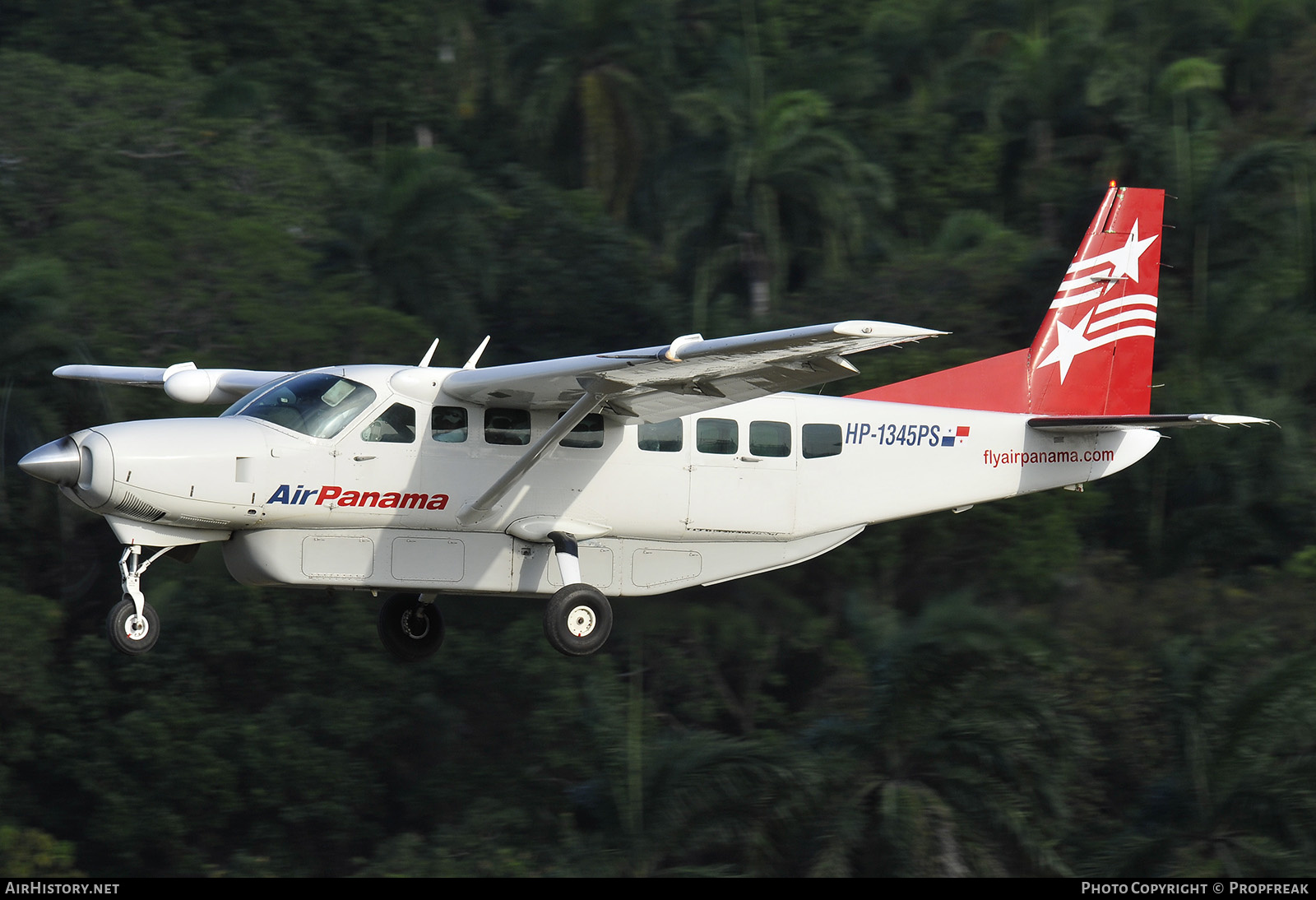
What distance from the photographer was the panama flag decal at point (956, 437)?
15867mm

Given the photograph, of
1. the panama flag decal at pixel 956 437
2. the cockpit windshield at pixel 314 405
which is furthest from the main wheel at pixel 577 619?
the panama flag decal at pixel 956 437

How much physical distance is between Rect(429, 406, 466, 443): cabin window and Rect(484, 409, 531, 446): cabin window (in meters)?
0.21

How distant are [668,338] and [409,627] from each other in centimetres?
1939

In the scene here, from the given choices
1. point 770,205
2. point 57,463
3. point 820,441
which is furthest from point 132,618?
point 770,205

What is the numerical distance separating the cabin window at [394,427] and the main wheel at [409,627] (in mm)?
2130

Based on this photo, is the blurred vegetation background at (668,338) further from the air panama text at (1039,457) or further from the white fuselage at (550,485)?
the white fuselage at (550,485)

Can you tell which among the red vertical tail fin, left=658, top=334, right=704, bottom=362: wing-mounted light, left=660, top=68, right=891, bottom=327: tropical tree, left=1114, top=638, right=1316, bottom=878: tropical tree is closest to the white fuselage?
the red vertical tail fin

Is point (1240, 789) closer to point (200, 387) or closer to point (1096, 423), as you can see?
point (1096, 423)

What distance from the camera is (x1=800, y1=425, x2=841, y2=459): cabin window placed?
15.2m

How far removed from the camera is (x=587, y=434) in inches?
567

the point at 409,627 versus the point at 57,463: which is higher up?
the point at 57,463

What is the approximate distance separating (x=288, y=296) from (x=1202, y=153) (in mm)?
19004
